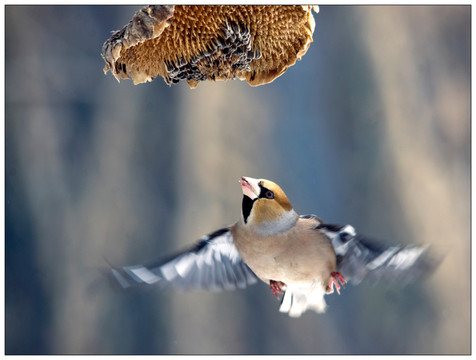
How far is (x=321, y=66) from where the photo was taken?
1061mm

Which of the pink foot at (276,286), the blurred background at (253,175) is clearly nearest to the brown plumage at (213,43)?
the pink foot at (276,286)

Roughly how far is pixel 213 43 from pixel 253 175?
24.8 inches

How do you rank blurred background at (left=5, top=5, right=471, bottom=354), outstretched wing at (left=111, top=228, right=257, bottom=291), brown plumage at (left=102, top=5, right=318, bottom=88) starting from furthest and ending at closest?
blurred background at (left=5, top=5, right=471, bottom=354), outstretched wing at (left=111, top=228, right=257, bottom=291), brown plumage at (left=102, top=5, right=318, bottom=88)

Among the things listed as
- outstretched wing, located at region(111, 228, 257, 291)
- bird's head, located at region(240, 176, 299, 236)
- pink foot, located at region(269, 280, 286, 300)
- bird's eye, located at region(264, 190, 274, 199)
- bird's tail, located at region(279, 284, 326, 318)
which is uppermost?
bird's eye, located at region(264, 190, 274, 199)

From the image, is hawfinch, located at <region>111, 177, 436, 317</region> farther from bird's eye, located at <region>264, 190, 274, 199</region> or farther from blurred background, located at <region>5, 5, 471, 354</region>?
blurred background, located at <region>5, 5, 471, 354</region>

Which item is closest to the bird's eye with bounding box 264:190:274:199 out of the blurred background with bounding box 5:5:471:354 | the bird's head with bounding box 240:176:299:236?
the bird's head with bounding box 240:176:299:236

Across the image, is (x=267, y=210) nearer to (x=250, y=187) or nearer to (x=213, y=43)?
(x=250, y=187)

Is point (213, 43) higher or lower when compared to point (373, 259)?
higher

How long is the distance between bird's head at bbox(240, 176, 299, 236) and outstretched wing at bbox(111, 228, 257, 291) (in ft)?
0.16

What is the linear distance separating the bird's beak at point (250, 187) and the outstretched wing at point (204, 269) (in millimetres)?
83

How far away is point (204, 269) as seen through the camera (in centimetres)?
57

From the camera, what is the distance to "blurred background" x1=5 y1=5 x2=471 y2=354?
1.04 meters

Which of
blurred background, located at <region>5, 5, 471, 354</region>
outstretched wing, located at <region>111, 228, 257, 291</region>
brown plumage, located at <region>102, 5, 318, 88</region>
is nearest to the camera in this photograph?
brown plumage, located at <region>102, 5, 318, 88</region>

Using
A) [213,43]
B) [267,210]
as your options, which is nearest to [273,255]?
[267,210]
